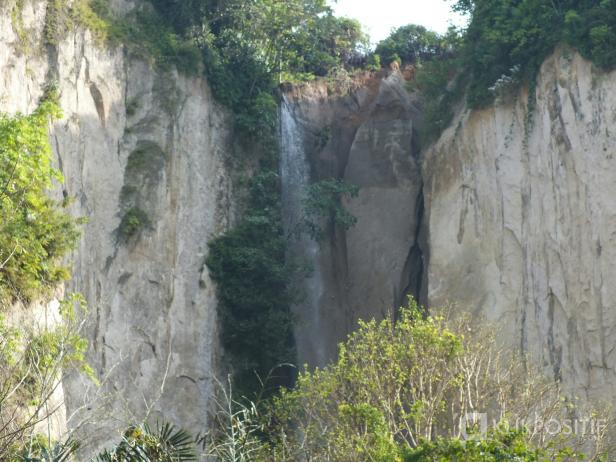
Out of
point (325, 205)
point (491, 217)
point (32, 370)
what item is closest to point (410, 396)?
point (32, 370)

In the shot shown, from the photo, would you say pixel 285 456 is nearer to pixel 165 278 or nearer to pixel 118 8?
pixel 165 278

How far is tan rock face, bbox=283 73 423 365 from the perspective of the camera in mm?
30609

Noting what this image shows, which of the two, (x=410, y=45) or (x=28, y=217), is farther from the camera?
(x=410, y=45)

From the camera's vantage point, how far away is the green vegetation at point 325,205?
100 feet

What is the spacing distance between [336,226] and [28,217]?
449 inches

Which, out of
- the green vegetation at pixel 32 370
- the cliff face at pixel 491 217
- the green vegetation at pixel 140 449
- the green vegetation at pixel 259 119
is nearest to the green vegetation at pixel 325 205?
the cliff face at pixel 491 217

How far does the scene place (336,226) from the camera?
104 ft

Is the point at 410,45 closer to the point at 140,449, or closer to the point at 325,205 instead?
the point at 325,205

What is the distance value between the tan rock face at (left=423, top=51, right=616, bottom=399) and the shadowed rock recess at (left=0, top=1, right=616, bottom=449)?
0.12 ft

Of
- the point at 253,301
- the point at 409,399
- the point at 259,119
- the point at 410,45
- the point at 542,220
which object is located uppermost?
the point at 410,45

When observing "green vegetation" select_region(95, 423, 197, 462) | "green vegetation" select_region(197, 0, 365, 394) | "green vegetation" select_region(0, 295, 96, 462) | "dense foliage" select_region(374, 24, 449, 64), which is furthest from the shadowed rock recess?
"green vegetation" select_region(95, 423, 197, 462)

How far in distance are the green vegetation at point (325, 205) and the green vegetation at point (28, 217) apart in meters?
9.08

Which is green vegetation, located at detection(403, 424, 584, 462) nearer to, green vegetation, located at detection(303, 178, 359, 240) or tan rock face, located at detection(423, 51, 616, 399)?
tan rock face, located at detection(423, 51, 616, 399)

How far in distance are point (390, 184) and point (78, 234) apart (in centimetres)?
1085
